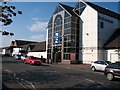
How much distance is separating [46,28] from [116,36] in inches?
748

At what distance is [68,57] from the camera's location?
41.9 meters

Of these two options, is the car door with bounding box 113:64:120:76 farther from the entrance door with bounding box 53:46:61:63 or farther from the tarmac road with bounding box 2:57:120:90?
A: the entrance door with bounding box 53:46:61:63

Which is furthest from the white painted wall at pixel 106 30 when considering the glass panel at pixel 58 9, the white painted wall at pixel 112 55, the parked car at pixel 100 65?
the parked car at pixel 100 65

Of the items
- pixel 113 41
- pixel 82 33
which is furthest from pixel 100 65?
pixel 82 33

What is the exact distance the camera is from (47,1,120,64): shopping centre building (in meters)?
38.6

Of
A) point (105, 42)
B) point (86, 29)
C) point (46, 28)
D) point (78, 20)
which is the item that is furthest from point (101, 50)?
point (46, 28)

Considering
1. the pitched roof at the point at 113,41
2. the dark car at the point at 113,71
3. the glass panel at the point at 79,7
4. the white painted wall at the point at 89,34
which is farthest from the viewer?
the glass panel at the point at 79,7

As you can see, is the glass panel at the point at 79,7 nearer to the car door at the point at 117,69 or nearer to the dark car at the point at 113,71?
the dark car at the point at 113,71

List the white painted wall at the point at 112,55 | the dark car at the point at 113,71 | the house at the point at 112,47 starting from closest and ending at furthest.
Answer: the dark car at the point at 113,71
the house at the point at 112,47
the white painted wall at the point at 112,55

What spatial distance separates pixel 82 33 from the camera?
41.7 metres

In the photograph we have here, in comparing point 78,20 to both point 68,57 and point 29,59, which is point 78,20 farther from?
point 29,59

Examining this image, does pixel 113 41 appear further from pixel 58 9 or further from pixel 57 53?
pixel 58 9

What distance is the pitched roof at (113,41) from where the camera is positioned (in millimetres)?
36294

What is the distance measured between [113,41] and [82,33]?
6774 millimetres
